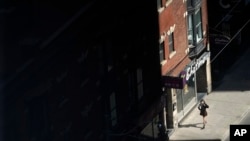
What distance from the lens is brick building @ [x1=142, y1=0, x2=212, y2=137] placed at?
44681 millimetres

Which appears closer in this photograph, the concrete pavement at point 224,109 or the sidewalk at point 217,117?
the sidewalk at point 217,117

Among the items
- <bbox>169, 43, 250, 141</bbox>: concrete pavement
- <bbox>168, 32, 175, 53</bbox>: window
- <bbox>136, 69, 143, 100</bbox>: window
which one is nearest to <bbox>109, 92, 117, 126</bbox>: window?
<bbox>136, 69, 143, 100</bbox>: window

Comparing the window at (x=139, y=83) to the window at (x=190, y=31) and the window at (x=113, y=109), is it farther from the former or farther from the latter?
the window at (x=190, y=31)

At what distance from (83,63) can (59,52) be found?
10.3 feet

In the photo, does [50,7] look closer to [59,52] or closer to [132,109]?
[59,52]

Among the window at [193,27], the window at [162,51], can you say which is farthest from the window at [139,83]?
the window at [193,27]

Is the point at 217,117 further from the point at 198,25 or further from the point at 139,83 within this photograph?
the point at 139,83

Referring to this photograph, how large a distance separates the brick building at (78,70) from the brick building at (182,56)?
3.42ft

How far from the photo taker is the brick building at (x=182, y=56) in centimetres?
4468

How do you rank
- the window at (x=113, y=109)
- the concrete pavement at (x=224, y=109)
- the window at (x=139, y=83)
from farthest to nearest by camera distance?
1. the concrete pavement at (x=224, y=109)
2. the window at (x=139, y=83)
3. the window at (x=113, y=109)

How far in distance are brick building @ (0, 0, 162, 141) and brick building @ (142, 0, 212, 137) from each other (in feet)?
3.42

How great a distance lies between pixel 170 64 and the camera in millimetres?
45875

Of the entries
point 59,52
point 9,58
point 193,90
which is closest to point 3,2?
point 9,58

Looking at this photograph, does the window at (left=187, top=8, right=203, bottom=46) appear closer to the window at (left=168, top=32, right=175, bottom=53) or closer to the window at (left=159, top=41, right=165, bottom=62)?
the window at (left=168, top=32, right=175, bottom=53)
